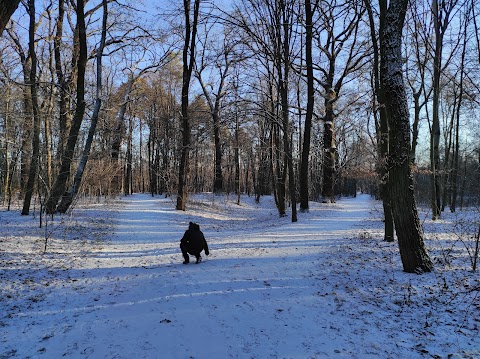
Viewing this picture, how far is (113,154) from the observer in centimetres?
2661

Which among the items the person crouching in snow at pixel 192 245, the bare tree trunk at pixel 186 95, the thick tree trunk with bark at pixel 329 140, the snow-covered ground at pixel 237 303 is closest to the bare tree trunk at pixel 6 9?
the snow-covered ground at pixel 237 303

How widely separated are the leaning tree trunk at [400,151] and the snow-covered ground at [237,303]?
50 cm

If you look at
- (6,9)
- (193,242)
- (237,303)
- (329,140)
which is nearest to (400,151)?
(237,303)

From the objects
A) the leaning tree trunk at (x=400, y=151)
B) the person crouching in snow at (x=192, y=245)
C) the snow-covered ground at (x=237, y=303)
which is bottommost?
the snow-covered ground at (x=237, y=303)

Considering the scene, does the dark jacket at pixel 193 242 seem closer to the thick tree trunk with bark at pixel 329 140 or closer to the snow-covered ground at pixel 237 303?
the snow-covered ground at pixel 237 303

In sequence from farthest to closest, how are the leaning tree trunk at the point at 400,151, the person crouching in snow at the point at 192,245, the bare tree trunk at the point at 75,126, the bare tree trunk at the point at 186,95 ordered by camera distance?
the bare tree trunk at the point at 186,95
the bare tree trunk at the point at 75,126
the person crouching in snow at the point at 192,245
the leaning tree trunk at the point at 400,151

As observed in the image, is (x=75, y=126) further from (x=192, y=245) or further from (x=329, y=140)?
(x=329, y=140)

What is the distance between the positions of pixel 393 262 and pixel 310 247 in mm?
2403

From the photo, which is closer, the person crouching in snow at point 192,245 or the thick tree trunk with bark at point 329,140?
the person crouching in snow at point 192,245

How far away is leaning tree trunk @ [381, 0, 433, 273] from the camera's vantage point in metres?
6.47

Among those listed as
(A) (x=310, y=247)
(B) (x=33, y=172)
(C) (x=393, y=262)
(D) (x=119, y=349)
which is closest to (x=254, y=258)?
(A) (x=310, y=247)

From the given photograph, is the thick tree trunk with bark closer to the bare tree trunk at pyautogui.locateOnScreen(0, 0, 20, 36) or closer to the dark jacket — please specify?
the dark jacket

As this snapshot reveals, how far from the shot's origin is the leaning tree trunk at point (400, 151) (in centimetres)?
647

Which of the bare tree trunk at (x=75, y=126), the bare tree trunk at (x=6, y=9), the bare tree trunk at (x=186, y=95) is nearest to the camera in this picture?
the bare tree trunk at (x=6, y=9)
